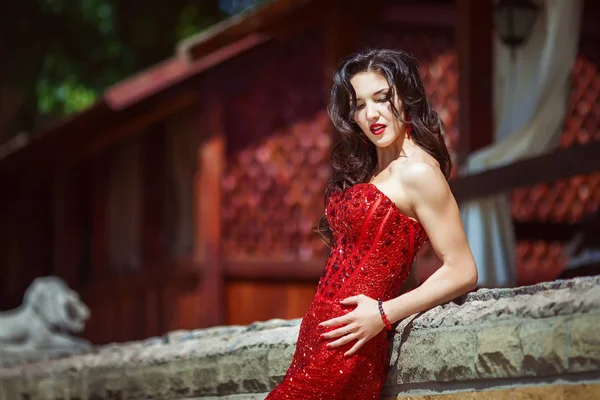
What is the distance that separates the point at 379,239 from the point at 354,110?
43 cm

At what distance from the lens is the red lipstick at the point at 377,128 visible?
137 inches

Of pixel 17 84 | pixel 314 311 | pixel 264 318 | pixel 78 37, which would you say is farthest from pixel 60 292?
pixel 78 37

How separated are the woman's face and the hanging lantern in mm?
4573

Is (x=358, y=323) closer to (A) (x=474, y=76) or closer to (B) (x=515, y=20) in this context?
(B) (x=515, y=20)

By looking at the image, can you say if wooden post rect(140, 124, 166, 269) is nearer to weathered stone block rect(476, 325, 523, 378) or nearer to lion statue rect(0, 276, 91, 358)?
lion statue rect(0, 276, 91, 358)

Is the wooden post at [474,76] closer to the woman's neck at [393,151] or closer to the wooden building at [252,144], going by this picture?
the wooden building at [252,144]

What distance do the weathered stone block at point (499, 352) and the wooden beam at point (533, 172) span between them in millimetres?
3722

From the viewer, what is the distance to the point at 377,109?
3477 millimetres

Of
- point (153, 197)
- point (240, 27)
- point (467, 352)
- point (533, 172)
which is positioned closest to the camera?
point (467, 352)

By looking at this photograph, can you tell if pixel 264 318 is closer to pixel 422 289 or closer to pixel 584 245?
pixel 584 245

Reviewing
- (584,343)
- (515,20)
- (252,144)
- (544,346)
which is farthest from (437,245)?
(252,144)

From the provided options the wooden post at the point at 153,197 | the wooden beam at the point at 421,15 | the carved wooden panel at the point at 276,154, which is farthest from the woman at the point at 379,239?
the wooden post at the point at 153,197

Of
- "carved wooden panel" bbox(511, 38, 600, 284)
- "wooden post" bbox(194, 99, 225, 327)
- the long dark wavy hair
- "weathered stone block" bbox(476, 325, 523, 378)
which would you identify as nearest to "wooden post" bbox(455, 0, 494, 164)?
"carved wooden panel" bbox(511, 38, 600, 284)

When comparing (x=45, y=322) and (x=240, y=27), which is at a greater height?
(x=240, y=27)
